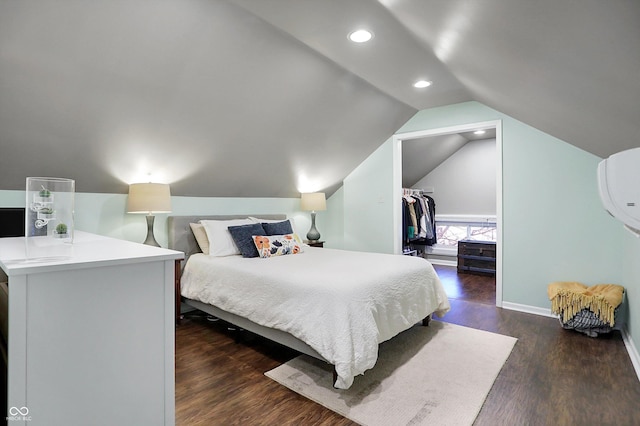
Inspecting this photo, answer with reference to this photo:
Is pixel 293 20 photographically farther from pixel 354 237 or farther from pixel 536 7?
pixel 354 237

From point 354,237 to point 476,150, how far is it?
2.90 m

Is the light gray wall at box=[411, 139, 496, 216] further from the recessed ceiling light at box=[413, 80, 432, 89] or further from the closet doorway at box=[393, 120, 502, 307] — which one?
the recessed ceiling light at box=[413, 80, 432, 89]

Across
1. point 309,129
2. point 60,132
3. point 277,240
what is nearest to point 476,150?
point 309,129

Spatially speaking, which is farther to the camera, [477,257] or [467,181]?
[467,181]

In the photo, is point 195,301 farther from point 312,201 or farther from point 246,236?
point 312,201

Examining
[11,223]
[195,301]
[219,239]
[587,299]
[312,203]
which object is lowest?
[195,301]

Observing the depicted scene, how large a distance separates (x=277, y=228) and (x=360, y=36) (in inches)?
82.9

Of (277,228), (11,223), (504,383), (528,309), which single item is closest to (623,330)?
(528,309)

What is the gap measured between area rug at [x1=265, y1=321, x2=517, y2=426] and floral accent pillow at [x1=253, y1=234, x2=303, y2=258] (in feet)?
3.41

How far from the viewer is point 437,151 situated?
19.6 feet

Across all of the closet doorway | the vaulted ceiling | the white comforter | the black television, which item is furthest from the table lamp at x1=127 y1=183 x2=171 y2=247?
the closet doorway

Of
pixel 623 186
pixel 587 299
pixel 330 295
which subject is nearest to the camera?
pixel 623 186

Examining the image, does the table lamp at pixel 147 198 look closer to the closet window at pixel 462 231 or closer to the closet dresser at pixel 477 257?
the closet dresser at pixel 477 257

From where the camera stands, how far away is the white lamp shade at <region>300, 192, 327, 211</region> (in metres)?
4.72
